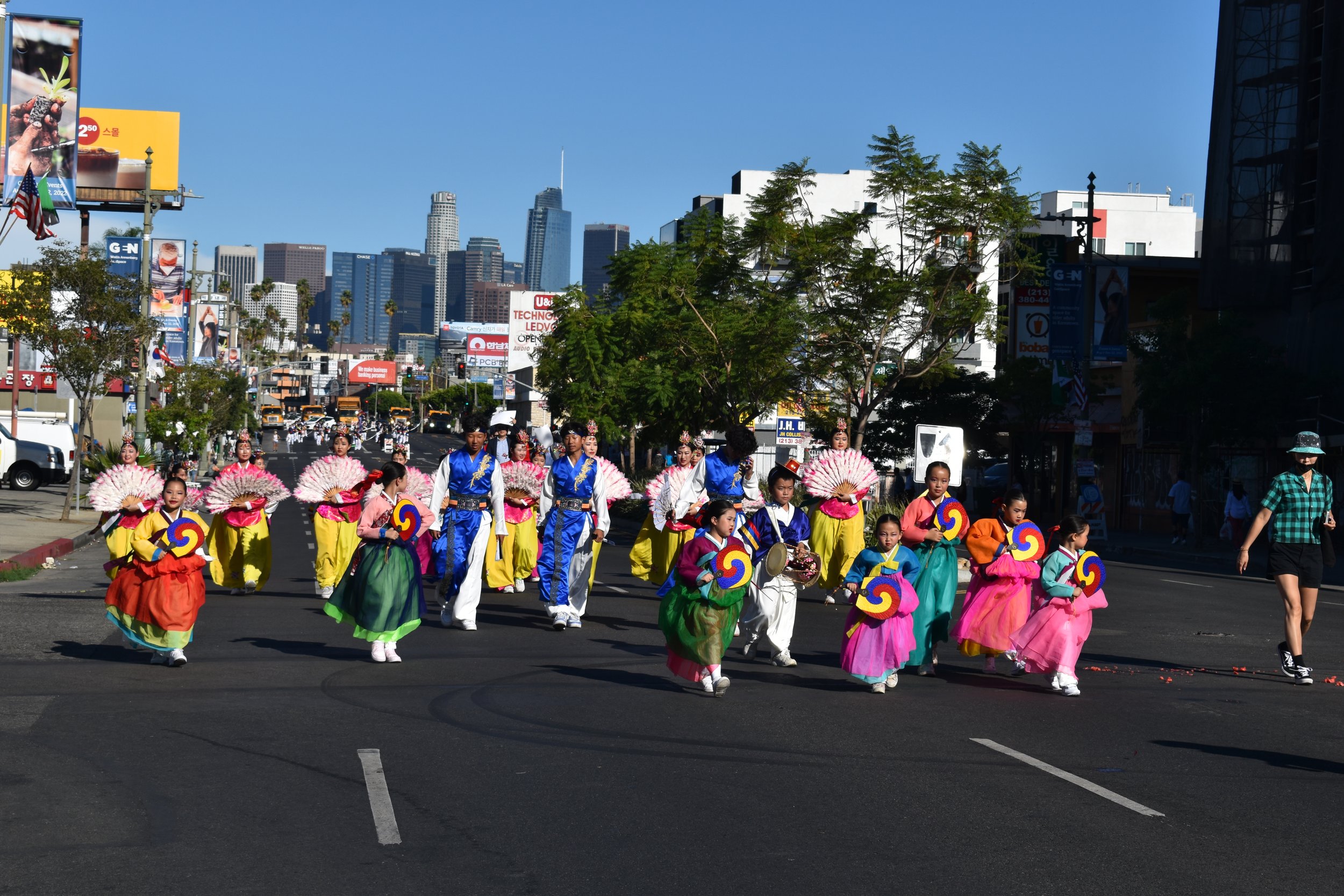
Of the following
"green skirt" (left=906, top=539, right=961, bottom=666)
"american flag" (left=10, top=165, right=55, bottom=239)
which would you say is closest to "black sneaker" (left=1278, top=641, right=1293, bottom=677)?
"green skirt" (left=906, top=539, right=961, bottom=666)

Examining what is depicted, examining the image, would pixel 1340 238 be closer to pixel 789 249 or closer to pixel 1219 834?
pixel 789 249

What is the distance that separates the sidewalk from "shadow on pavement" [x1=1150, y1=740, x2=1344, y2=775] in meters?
16.5

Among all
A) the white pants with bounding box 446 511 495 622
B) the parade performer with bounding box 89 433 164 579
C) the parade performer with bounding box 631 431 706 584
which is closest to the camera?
the parade performer with bounding box 89 433 164 579

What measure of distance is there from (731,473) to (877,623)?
4142 millimetres

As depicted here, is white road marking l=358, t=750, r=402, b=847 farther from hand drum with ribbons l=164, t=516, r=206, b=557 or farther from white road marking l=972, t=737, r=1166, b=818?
hand drum with ribbons l=164, t=516, r=206, b=557

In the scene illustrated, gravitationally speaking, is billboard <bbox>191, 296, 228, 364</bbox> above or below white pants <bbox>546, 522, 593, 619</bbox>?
above

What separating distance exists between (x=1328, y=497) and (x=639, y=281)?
31.4 metres

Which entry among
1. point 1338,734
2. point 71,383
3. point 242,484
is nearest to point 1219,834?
point 1338,734

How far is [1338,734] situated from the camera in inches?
374

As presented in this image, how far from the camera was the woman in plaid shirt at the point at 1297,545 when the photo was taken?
11.8 m

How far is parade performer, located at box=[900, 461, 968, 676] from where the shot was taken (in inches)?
454

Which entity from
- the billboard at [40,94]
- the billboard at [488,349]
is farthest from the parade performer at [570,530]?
the billboard at [488,349]

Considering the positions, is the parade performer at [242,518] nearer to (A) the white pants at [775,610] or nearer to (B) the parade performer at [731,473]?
(B) the parade performer at [731,473]

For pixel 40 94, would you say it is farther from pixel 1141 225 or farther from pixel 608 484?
pixel 1141 225
